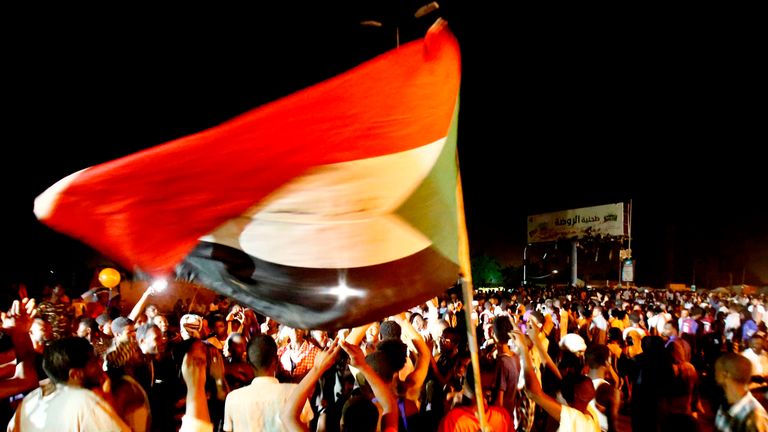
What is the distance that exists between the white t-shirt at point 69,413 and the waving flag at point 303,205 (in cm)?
78

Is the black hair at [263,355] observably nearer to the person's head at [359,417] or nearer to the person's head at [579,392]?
the person's head at [359,417]

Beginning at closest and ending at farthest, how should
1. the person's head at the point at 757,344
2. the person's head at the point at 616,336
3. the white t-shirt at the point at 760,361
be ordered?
the white t-shirt at the point at 760,361 < the person's head at the point at 757,344 < the person's head at the point at 616,336

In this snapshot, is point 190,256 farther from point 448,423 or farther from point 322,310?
point 448,423

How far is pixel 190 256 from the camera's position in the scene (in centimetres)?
330

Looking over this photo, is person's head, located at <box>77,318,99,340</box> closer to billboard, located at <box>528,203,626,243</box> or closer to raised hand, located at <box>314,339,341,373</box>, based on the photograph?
raised hand, located at <box>314,339,341,373</box>

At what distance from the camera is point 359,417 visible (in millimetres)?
2900

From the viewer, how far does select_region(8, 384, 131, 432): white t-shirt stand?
9.73ft

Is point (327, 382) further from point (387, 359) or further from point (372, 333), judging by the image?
point (372, 333)

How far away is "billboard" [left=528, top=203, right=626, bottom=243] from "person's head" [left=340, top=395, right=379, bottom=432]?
5302cm

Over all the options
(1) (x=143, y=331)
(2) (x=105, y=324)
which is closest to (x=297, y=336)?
(1) (x=143, y=331)

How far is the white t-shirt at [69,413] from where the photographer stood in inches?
117

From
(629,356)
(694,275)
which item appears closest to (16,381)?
(629,356)

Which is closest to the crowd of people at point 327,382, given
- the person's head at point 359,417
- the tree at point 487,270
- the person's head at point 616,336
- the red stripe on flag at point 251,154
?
the person's head at point 359,417

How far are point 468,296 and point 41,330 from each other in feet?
14.2
